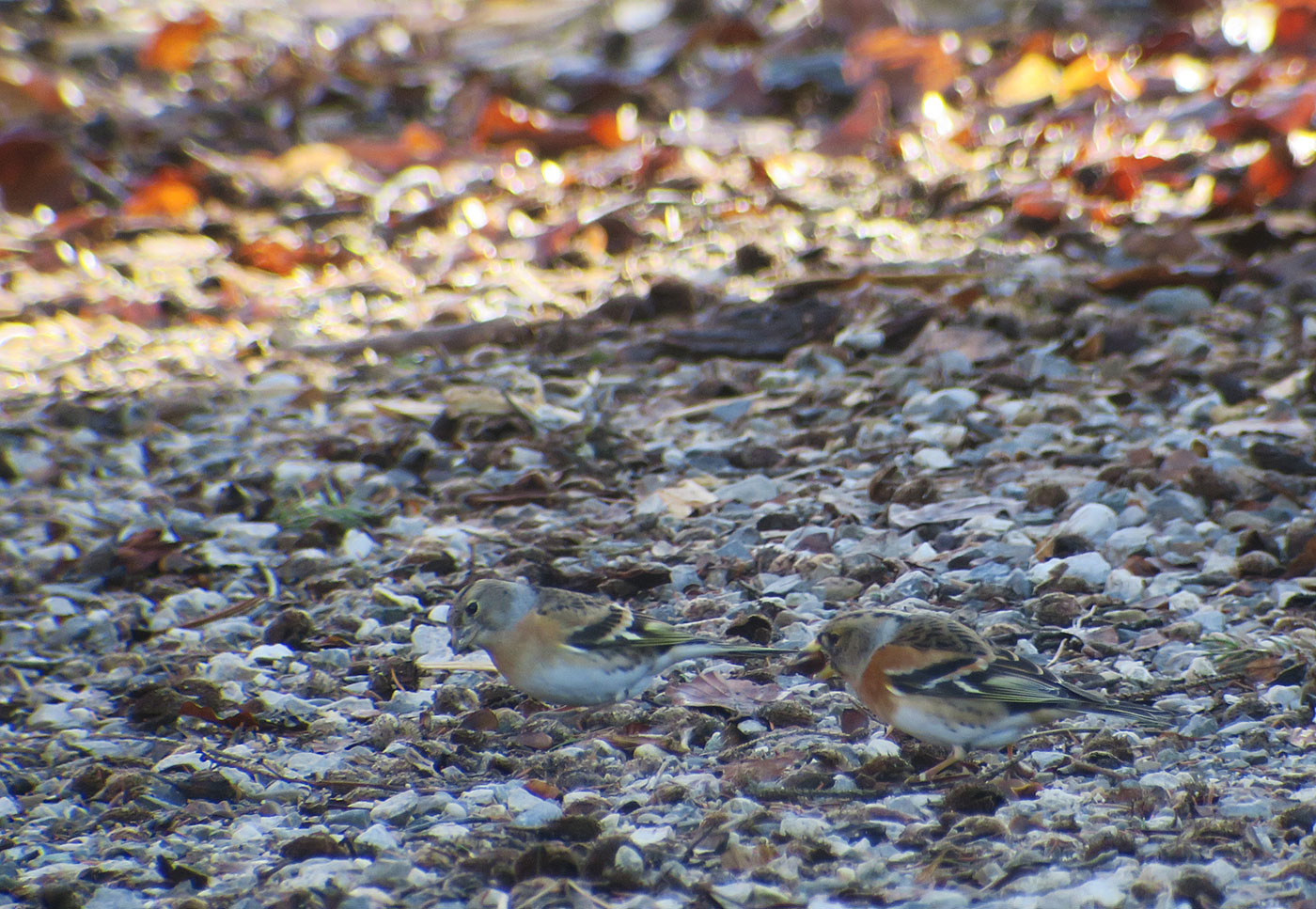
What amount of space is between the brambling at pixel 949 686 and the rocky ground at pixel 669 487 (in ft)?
0.32

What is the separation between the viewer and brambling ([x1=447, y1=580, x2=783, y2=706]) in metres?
3.16

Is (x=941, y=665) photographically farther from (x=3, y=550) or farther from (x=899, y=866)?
(x=3, y=550)

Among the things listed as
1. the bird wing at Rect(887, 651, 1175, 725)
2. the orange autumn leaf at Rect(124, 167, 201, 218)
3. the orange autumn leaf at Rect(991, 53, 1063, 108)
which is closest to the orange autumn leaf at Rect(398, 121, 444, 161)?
the orange autumn leaf at Rect(124, 167, 201, 218)

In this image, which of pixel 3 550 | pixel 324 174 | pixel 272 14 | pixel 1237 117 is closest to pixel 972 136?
pixel 1237 117

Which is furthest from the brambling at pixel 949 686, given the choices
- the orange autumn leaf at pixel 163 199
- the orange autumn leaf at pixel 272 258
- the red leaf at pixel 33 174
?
the red leaf at pixel 33 174

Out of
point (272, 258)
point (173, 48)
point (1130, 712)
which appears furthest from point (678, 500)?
point (173, 48)

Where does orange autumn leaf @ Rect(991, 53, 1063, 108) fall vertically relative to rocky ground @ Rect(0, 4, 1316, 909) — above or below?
above

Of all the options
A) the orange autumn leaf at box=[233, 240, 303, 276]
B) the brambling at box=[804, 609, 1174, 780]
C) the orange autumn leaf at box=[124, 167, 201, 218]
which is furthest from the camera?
the orange autumn leaf at box=[124, 167, 201, 218]

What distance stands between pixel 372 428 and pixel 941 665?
276 cm

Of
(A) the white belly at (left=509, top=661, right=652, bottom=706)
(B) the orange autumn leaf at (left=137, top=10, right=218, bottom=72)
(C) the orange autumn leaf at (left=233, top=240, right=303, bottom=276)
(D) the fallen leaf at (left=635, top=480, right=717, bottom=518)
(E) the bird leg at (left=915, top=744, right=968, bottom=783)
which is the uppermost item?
(B) the orange autumn leaf at (left=137, top=10, right=218, bottom=72)

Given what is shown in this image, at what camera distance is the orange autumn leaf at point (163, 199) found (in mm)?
7891

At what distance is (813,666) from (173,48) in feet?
28.7

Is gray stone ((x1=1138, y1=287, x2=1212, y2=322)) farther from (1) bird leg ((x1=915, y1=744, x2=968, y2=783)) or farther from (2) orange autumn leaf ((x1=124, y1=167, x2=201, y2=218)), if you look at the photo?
(2) orange autumn leaf ((x1=124, y1=167, x2=201, y2=218))

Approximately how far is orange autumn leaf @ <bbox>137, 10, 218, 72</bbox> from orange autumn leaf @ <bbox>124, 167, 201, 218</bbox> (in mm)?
2739
